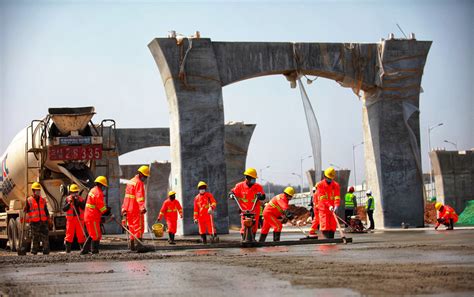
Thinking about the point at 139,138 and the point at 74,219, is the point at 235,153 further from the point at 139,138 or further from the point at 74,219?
the point at 74,219

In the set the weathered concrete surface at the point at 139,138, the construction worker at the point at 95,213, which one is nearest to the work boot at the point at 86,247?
the construction worker at the point at 95,213

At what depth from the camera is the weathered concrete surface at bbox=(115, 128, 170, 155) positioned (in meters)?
43.7

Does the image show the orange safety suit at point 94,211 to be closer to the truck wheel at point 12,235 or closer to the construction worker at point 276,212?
the construction worker at point 276,212

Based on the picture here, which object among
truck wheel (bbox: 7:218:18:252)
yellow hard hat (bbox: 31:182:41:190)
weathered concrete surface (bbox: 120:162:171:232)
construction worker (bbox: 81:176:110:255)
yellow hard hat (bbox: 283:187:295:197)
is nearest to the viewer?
construction worker (bbox: 81:176:110:255)

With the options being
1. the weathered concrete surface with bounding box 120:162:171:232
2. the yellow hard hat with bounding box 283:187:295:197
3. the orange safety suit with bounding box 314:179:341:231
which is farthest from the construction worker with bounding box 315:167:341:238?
the weathered concrete surface with bounding box 120:162:171:232

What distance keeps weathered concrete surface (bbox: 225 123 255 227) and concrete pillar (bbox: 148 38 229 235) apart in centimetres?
1578

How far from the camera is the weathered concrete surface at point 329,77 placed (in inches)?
1002

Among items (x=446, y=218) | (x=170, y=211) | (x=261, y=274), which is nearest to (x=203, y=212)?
(x=170, y=211)

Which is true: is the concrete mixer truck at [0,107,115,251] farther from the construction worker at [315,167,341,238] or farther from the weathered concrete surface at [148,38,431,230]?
the construction worker at [315,167,341,238]

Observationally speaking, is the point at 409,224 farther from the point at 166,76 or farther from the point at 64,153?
the point at 64,153

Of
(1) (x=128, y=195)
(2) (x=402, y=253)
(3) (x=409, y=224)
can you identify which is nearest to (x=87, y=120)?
(1) (x=128, y=195)

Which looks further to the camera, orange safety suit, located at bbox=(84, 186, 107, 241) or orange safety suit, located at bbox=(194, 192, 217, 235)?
orange safety suit, located at bbox=(194, 192, 217, 235)

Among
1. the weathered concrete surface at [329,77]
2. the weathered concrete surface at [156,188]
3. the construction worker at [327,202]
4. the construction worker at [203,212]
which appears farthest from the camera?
the weathered concrete surface at [156,188]

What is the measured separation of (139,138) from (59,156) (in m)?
24.2
